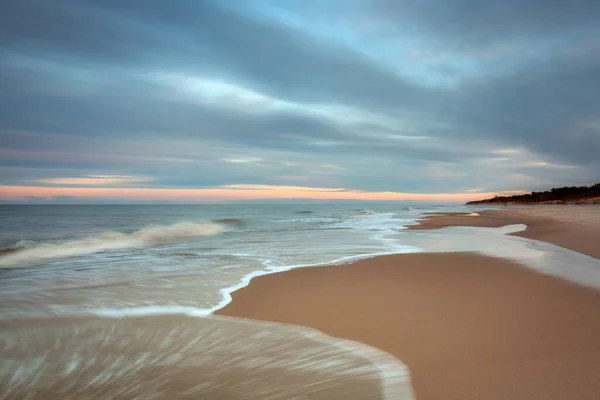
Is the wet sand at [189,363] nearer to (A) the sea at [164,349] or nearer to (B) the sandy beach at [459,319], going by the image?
(A) the sea at [164,349]

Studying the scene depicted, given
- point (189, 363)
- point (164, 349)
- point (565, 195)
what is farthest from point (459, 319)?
point (565, 195)

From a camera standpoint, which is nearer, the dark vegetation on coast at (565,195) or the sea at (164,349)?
the sea at (164,349)

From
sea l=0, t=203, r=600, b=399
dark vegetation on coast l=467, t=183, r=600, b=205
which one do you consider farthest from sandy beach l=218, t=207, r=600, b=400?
dark vegetation on coast l=467, t=183, r=600, b=205

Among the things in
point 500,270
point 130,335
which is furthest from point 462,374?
point 500,270

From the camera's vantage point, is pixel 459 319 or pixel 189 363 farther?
pixel 459 319

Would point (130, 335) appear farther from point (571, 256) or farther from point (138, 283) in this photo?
point (571, 256)

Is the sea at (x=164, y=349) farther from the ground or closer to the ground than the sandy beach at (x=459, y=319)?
closer to the ground

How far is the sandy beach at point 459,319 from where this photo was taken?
276cm

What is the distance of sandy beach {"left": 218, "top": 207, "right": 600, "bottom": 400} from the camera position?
2.76m

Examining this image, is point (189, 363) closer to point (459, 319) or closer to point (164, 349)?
point (164, 349)

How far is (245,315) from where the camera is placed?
15.3ft

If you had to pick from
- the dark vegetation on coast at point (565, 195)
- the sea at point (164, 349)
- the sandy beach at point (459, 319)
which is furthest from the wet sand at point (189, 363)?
the dark vegetation on coast at point (565, 195)

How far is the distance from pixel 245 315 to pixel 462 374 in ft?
8.78

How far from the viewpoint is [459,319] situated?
13.6 feet
